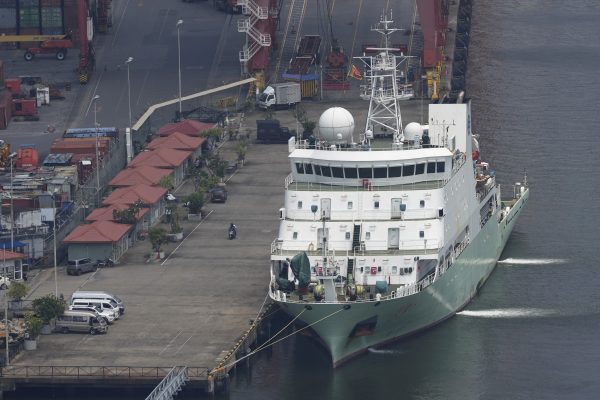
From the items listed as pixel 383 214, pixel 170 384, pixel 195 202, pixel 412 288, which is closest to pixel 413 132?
pixel 383 214

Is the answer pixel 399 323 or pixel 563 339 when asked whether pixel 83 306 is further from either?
pixel 563 339

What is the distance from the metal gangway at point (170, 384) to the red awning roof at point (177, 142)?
44536 millimetres

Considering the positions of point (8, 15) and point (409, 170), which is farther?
point (8, 15)

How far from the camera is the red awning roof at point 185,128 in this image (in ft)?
508

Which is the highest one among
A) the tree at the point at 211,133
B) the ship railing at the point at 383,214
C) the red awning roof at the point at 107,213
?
the ship railing at the point at 383,214

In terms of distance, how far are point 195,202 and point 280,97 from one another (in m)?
33.1

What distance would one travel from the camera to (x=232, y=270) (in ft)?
407

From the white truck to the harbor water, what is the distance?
44.2 feet

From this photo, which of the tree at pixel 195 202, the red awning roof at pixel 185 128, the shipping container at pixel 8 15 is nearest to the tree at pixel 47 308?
the tree at pixel 195 202

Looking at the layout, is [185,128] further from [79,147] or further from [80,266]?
[80,266]

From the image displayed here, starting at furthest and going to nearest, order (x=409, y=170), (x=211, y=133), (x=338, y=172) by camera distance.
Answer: (x=211, y=133) < (x=338, y=172) < (x=409, y=170)

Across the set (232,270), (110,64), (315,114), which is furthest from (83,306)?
(110,64)

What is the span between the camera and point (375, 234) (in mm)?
115000

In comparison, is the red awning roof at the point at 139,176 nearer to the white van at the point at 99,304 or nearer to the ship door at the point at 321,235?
the white van at the point at 99,304
